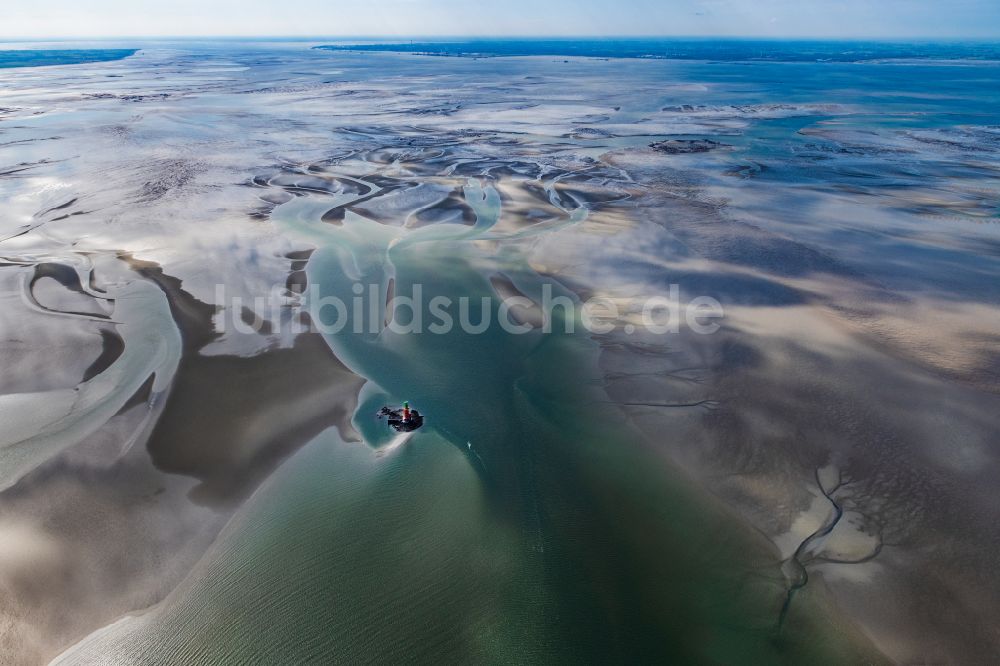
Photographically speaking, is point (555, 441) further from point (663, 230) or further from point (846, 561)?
point (663, 230)

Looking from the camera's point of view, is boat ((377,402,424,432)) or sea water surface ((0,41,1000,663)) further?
boat ((377,402,424,432))

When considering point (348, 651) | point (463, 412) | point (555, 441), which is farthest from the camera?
point (463, 412)

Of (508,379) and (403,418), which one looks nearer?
(403,418)

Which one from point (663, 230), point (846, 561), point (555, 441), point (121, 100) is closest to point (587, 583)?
point (555, 441)

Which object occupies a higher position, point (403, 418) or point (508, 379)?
point (403, 418)

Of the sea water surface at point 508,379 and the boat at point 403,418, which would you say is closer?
the sea water surface at point 508,379

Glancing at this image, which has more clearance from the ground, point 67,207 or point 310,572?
point 67,207

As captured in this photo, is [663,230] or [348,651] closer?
[348,651]

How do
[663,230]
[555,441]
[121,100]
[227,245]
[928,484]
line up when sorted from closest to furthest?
[928,484] < [555,441] < [227,245] < [663,230] < [121,100]
